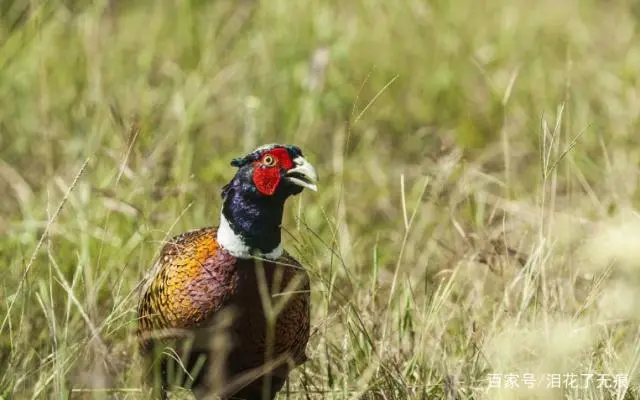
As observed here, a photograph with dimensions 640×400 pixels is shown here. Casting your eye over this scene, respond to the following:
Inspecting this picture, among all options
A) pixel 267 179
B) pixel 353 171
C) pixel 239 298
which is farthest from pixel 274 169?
pixel 353 171

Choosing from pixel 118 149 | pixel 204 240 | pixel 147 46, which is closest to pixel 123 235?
pixel 118 149

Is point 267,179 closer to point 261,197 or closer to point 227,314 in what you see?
point 261,197

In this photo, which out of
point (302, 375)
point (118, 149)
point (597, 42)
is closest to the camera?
point (302, 375)

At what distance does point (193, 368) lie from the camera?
286 centimetres

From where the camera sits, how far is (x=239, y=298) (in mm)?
2777

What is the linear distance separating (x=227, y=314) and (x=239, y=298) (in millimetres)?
46

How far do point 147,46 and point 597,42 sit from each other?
2245 mm

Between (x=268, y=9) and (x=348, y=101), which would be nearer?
(x=348, y=101)

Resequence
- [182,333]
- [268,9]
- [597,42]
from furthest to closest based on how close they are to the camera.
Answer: [597,42], [268,9], [182,333]

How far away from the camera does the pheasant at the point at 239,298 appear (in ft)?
9.12

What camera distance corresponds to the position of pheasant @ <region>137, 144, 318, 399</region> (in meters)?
2.78

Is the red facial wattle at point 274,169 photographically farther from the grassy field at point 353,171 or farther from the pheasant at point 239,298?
the grassy field at point 353,171

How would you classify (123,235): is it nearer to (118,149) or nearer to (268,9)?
(118,149)

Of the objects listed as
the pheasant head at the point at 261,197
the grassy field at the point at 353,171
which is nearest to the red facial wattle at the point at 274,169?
the pheasant head at the point at 261,197
